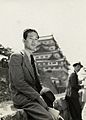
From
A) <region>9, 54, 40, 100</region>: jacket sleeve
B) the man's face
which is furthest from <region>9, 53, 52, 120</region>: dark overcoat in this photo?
the man's face

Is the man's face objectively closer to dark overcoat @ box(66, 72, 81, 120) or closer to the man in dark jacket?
the man in dark jacket

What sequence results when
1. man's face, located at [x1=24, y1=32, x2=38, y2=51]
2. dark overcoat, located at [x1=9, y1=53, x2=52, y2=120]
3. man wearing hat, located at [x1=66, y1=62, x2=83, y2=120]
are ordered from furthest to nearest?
man wearing hat, located at [x1=66, y1=62, x2=83, y2=120] → man's face, located at [x1=24, y1=32, x2=38, y2=51] → dark overcoat, located at [x1=9, y1=53, x2=52, y2=120]

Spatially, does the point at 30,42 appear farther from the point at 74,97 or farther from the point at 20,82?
the point at 74,97

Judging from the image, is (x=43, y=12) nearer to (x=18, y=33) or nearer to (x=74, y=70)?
(x=18, y=33)

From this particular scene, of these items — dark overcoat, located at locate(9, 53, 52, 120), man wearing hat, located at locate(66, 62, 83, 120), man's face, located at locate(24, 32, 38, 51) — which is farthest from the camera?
man wearing hat, located at locate(66, 62, 83, 120)

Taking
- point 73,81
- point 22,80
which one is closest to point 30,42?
point 22,80

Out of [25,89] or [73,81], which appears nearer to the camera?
[25,89]

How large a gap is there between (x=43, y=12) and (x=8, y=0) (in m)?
0.31

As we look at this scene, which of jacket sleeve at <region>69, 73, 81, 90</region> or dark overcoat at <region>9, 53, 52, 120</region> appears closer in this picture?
dark overcoat at <region>9, 53, 52, 120</region>

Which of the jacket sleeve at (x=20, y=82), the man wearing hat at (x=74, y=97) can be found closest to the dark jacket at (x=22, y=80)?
the jacket sleeve at (x=20, y=82)

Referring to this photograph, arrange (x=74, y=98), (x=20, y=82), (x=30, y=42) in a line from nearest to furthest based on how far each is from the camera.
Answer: (x=20, y=82) < (x=30, y=42) < (x=74, y=98)

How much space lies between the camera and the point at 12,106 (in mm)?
2086

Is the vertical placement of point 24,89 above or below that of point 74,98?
above

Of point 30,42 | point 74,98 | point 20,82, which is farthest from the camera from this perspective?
point 74,98
